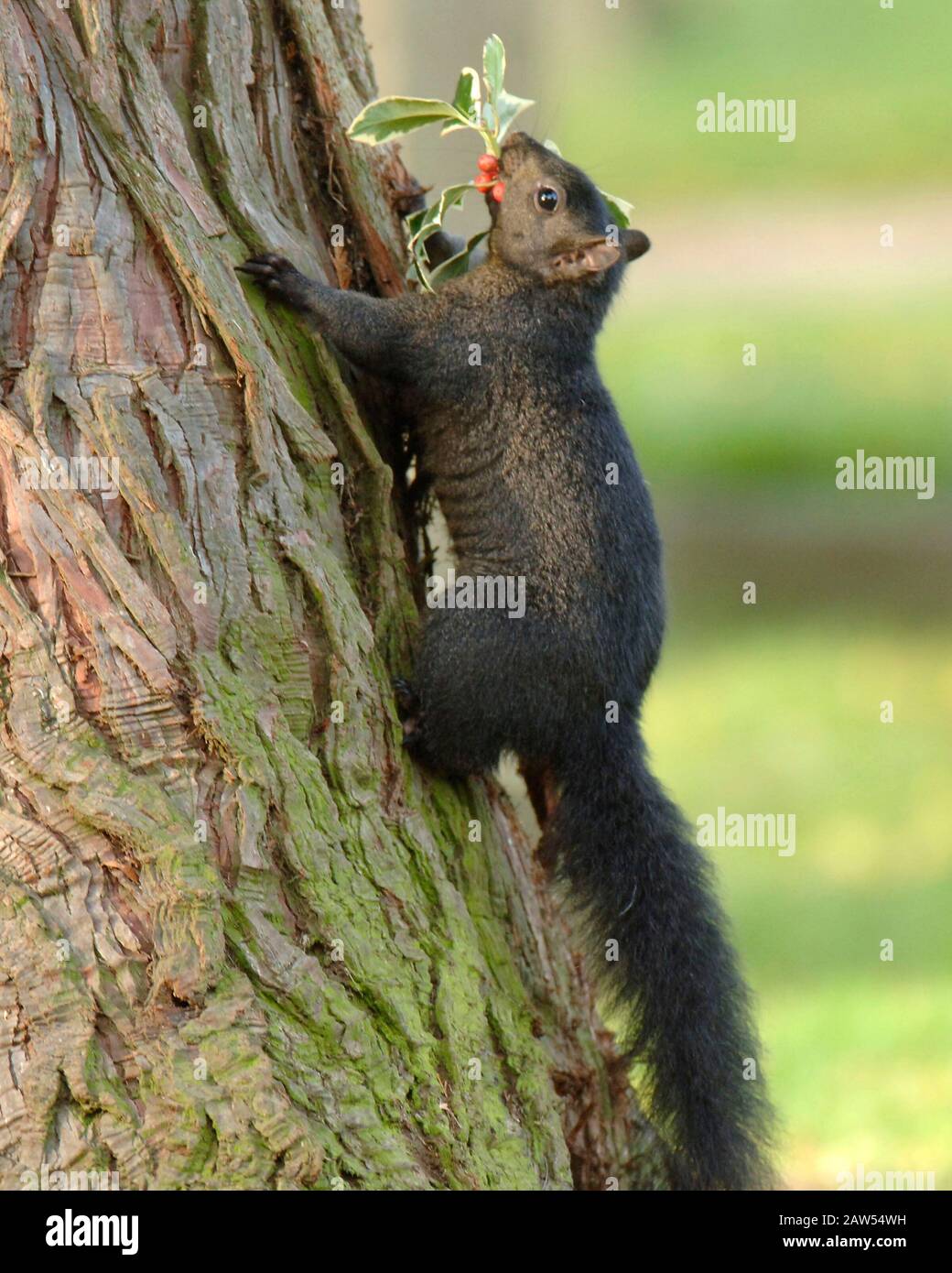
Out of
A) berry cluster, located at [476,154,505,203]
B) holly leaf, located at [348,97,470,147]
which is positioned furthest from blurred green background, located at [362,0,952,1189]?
holly leaf, located at [348,97,470,147]

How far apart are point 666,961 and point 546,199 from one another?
231cm

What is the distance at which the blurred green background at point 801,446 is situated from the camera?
7324 mm

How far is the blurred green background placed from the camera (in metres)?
7.32

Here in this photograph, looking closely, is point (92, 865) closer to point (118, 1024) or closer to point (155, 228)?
point (118, 1024)

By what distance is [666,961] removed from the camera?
3615 mm

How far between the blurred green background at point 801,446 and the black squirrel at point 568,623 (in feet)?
3.49

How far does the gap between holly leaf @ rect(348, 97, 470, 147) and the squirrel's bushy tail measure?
1776 mm
